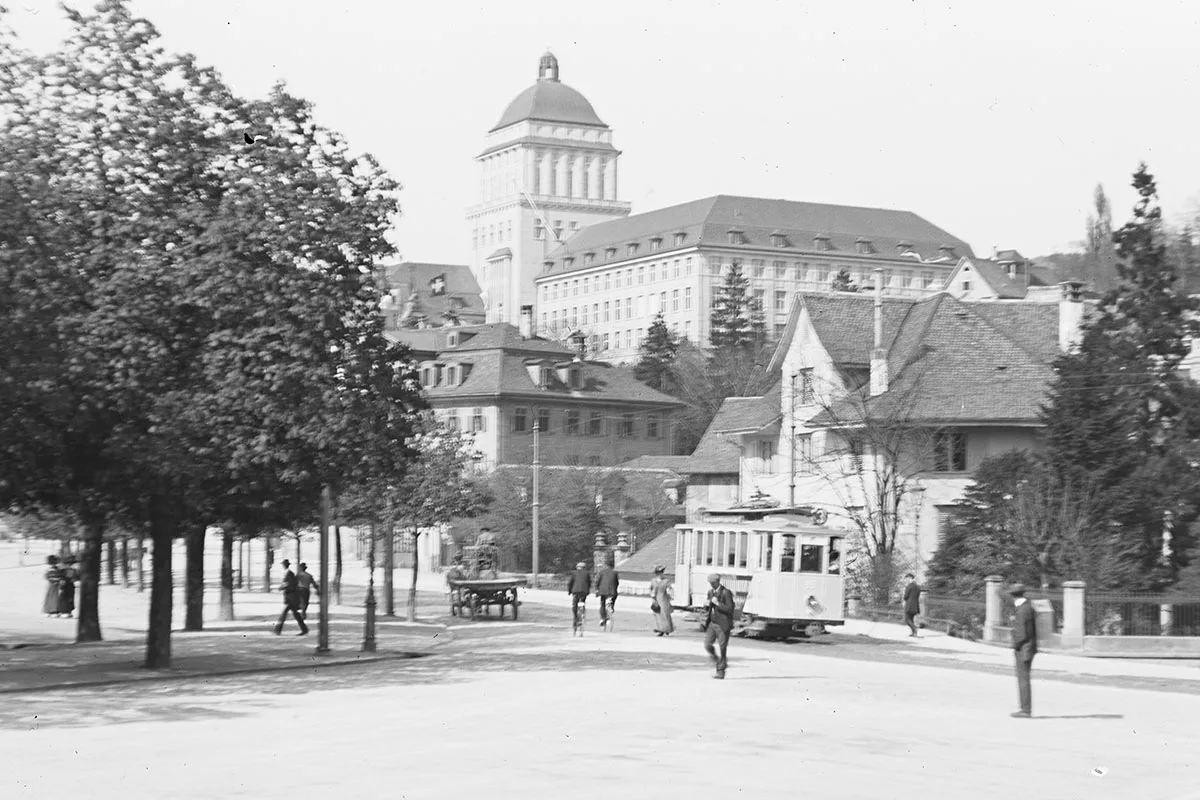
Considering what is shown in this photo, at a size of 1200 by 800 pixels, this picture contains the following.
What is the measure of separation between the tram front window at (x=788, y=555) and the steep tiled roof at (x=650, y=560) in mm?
30051

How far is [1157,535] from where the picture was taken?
48.4 metres

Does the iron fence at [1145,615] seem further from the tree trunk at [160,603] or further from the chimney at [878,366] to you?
the tree trunk at [160,603]

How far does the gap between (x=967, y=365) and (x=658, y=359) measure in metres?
97.2

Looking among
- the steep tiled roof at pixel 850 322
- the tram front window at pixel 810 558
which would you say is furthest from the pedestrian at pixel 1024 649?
the steep tiled roof at pixel 850 322

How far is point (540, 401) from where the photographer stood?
107375 millimetres

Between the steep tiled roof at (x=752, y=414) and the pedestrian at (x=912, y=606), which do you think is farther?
the steep tiled roof at (x=752, y=414)

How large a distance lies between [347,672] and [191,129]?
9.25 m

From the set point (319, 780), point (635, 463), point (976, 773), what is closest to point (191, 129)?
point (319, 780)

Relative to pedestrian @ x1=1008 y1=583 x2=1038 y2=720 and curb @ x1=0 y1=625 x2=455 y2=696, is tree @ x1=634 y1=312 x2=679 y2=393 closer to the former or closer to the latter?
curb @ x1=0 y1=625 x2=455 y2=696

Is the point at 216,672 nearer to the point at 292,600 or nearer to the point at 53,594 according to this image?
the point at 292,600

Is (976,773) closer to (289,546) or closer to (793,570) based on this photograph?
(793,570)

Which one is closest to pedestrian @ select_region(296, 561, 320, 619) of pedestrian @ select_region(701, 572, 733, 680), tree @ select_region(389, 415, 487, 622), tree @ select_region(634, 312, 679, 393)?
tree @ select_region(389, 415, 487, 622)

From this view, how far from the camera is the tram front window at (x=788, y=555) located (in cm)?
4084

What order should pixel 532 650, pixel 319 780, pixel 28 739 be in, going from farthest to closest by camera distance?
pixel 532 650 < pixel 28 739 < pixel 319 780
